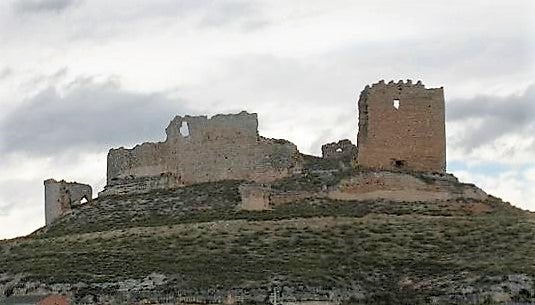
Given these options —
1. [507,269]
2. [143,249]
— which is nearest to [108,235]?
[143,249]

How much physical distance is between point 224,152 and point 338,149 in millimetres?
5386

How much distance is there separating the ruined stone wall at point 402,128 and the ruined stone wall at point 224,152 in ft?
11.1

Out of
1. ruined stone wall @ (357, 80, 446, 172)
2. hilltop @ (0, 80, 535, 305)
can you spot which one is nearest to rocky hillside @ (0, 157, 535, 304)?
hilltop @ (0, 80, 535, 305)

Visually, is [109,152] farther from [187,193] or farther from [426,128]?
[426,128]

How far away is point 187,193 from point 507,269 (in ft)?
54.5

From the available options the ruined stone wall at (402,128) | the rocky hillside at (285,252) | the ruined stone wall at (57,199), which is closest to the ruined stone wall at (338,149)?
the rocky hillside at (285,252)

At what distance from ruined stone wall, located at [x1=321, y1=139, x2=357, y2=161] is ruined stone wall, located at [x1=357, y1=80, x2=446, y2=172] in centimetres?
298

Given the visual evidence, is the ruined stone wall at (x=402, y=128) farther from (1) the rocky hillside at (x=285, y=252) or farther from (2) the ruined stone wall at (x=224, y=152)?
(2) the ruined stone wall at (x=224, y=152)

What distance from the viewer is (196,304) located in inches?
1302

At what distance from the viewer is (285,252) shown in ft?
122

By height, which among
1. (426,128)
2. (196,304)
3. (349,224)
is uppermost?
(426,128)

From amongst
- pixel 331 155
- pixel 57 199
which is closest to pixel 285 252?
pixel 331 155

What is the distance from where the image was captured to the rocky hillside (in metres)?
33.5

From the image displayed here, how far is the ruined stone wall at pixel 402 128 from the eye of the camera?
45.2 m
